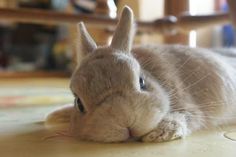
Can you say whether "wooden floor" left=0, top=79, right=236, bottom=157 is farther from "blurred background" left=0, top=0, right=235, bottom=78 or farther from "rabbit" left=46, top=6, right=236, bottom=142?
"blurred background" left=0, top=0, right=235, bottom=78

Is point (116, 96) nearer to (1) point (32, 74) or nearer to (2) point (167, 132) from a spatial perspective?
(2) point (167, 132)

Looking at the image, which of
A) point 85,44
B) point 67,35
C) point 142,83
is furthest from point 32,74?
point 142,83

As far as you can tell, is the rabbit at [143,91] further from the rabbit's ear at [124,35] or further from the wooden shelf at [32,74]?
the wooden shelf at [32,74]

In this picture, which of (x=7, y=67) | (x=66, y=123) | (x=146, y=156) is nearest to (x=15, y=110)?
(x=66, y=123)

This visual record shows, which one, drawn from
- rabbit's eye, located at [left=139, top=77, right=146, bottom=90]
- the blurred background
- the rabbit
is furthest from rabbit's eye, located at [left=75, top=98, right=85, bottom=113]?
the blurred background

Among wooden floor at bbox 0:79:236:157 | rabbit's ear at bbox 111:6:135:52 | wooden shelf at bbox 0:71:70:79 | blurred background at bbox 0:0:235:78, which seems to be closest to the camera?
wooden floor at bbox 0:79:236:157

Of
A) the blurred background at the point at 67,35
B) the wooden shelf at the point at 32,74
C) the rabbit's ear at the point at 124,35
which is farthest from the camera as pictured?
the wooden shelf at the point at 32,74

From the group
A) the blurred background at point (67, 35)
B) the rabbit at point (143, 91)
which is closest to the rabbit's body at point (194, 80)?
the rabbit at point (143, 91)
